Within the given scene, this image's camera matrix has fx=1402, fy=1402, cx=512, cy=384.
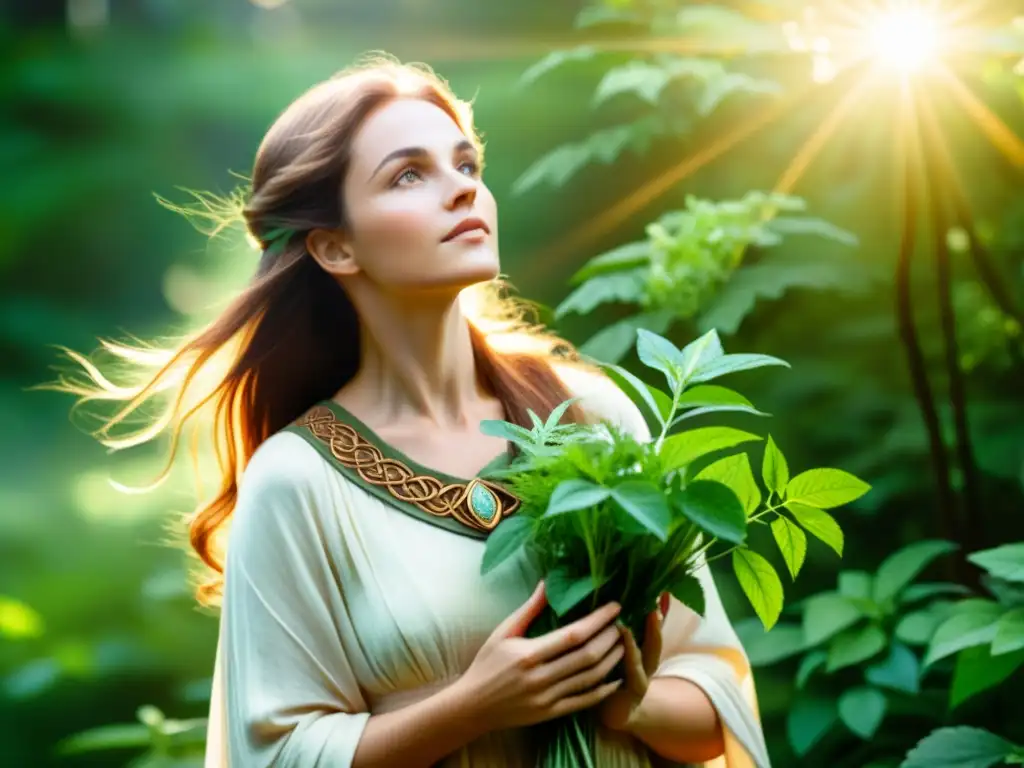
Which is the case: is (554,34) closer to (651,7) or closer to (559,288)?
(651,7)

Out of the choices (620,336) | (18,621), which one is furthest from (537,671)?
(18,621)

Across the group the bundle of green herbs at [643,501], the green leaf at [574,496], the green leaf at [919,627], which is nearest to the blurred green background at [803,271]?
the green leaf at [919,627]

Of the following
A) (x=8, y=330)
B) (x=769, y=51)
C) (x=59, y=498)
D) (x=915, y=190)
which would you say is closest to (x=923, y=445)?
(x=915, y=190)

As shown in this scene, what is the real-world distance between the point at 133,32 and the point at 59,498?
1.33 meters

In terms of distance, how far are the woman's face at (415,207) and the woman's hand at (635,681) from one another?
1.25 ft

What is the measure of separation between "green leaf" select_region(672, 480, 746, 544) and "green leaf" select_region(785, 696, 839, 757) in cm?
65

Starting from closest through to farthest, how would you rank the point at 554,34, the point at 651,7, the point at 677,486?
the point at 677,486 → the point at 651,7 → the point at 554,34

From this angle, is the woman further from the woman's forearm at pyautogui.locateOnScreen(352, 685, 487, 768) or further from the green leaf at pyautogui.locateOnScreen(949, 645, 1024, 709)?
the green leaf at pyautogui.locateOnScreen(949, 645, 1024, 709)

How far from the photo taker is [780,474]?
130 centimetres

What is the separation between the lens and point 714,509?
119cm

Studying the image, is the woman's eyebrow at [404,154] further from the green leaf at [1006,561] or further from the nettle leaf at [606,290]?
the green leaf at [1006,561]

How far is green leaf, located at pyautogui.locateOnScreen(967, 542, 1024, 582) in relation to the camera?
4.98ft

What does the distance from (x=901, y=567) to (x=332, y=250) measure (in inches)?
33.0

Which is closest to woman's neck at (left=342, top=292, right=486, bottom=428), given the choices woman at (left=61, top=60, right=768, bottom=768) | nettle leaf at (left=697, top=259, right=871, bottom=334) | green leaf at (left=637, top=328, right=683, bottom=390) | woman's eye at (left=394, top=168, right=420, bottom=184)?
woman at (left=61, top=60, right=768, bottom=768)
